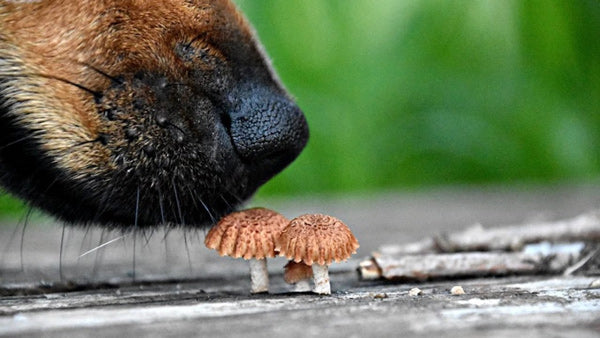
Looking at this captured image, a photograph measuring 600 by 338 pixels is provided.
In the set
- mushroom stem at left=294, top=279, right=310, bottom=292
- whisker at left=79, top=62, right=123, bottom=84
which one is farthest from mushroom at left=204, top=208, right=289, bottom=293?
whisker at left=79, top=62, right=123, bottom=84

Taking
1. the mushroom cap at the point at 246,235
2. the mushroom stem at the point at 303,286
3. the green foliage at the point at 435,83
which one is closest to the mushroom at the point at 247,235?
the mushroom cap at the point at 246,235

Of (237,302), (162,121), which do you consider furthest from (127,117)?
(237,302)

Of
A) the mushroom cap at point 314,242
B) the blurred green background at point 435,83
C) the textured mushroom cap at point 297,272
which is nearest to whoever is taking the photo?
the mushroom cap at point 314,242

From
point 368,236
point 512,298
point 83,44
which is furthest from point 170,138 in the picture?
point 368,236

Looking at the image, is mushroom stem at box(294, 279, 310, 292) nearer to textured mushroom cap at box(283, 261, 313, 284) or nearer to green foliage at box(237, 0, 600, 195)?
textured mushroom cap at box(283, 261, 313, 284)

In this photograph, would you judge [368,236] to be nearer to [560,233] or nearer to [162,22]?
[560,233]

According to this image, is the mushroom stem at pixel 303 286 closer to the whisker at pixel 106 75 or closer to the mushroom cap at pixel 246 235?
the mushroom cap at pixel 246 235
